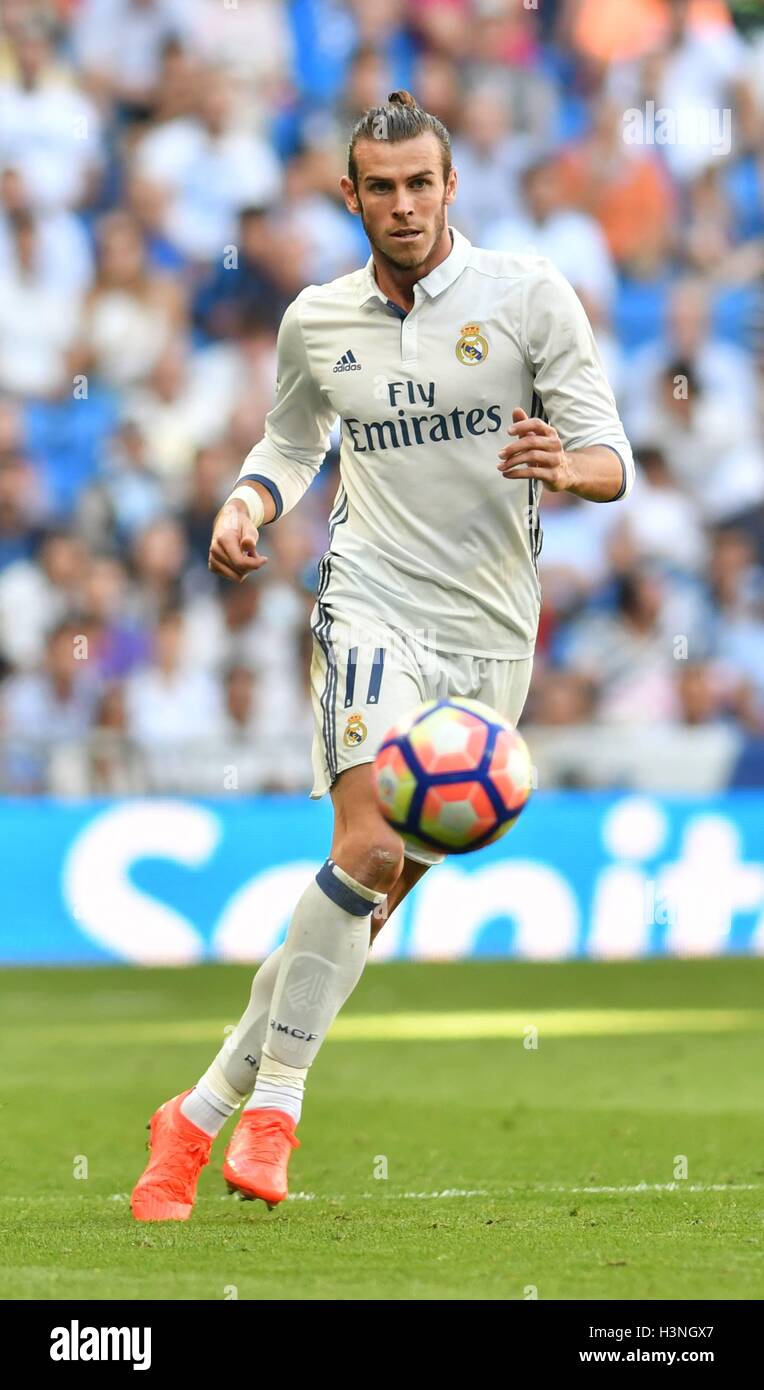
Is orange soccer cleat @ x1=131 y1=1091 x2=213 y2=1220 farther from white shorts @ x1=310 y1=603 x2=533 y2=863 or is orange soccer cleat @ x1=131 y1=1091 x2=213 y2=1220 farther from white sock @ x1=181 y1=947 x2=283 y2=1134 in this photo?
white shorts @ x1=310 y1=603 x2=533 y2=863

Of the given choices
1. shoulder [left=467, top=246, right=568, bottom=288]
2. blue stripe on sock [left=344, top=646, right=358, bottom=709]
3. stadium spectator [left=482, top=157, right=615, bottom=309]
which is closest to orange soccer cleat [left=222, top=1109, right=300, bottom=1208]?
blue stripe on sock [left=344, top=646, right=358, bottom=709]

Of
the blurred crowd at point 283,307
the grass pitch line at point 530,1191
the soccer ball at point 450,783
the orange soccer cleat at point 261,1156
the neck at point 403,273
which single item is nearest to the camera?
the soccer ball at point 450,783

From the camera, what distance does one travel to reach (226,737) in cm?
1154

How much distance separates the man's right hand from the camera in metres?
5.26

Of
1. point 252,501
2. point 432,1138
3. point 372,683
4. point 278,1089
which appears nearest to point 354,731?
point 372,683

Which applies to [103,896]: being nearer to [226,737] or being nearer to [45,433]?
[226,737]

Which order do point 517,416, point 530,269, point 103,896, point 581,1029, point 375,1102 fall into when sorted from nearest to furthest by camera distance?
point 517,416, point 530,269, point 375,1102, point 581,1029, point 103,896

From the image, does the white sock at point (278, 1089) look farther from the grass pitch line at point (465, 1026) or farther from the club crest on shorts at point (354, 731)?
the grass pitch line at point (465, 1026)

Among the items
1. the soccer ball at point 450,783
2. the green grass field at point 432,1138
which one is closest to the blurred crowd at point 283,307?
the green grass field at point 432,1138

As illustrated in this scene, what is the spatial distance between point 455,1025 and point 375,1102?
208cm

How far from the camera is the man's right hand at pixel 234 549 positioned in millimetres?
5258

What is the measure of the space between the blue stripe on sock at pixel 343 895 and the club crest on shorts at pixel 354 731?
299 millimetres

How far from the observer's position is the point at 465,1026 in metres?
9.55

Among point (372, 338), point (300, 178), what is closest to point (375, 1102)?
point (372, 338)
